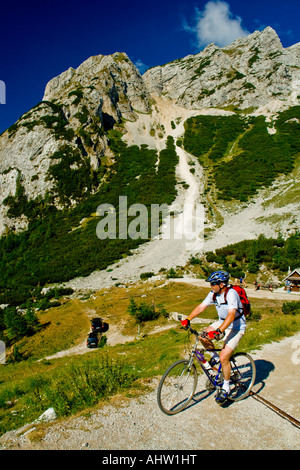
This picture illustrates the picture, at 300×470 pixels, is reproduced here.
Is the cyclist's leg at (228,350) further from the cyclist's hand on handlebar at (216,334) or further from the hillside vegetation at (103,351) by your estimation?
the hillside vegetation at (103,351)

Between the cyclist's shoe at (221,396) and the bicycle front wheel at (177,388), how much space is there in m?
0.51

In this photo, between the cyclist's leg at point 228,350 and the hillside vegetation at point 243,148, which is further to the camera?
the hillside vegetation at point 243,148

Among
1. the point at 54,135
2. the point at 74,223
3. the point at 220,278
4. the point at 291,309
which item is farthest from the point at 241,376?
the point at 54,135

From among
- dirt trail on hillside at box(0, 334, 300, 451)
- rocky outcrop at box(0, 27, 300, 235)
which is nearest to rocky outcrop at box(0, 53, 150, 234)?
rocky outcrop at box(0, 27, 300, 235)

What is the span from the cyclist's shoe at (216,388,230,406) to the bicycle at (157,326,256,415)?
110 millimetres

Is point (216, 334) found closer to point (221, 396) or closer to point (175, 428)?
point (221, 396)

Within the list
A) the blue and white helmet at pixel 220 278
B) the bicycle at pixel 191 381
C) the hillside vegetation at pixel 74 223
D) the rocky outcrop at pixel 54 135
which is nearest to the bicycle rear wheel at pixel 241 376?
the bicycle at pixel 191 381

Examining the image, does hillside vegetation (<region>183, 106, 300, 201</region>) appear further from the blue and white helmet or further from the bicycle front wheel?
the bicycle front wheel

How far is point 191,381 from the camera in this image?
5.66 m

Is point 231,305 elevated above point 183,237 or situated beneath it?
situated beneath

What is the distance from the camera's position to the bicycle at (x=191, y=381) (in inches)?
209

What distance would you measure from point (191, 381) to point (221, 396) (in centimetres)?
65

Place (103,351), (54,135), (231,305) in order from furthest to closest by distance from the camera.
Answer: (54,135), (103,351), (231,305)
